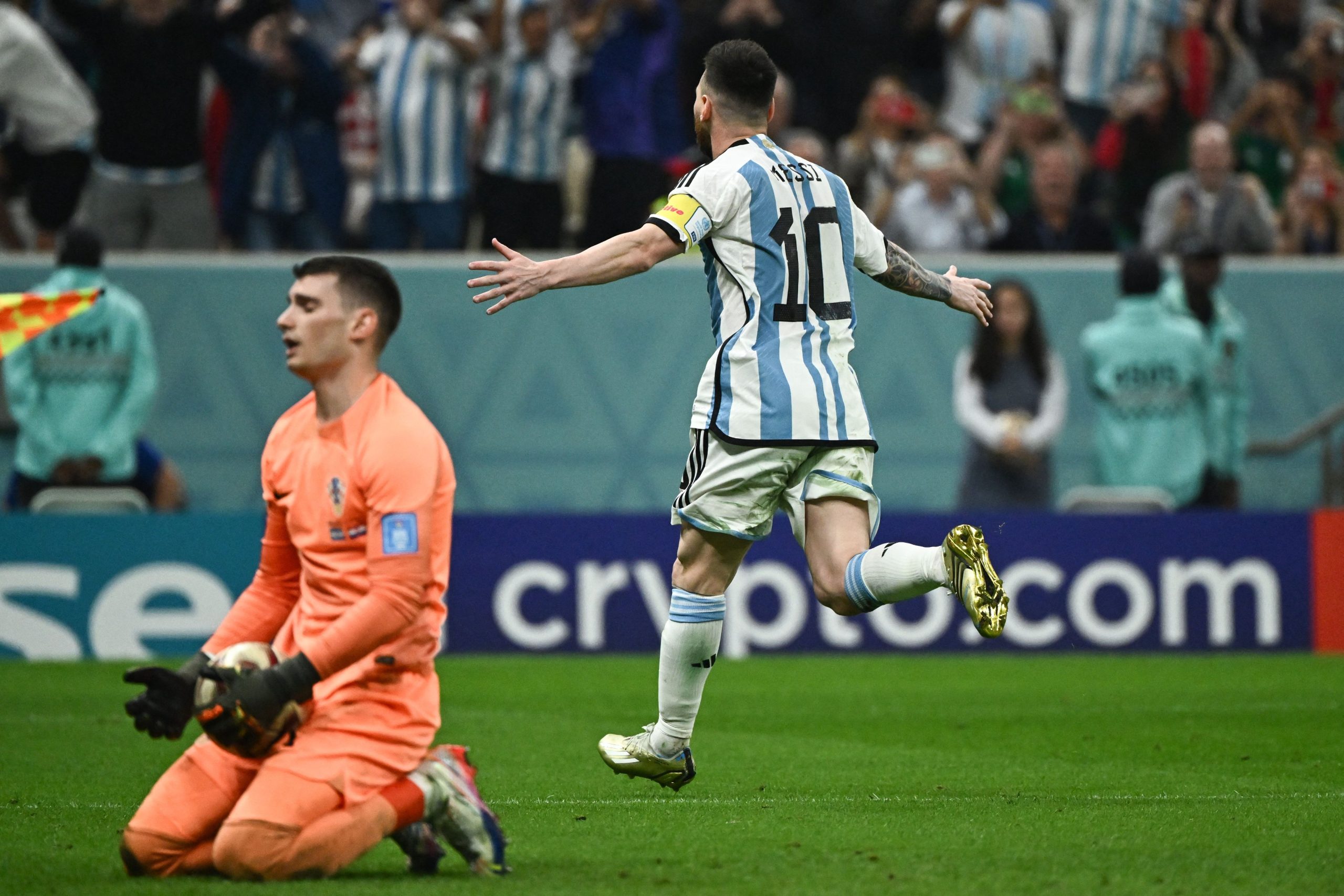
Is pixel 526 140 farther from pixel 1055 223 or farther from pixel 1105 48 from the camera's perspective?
pixel 1105 48

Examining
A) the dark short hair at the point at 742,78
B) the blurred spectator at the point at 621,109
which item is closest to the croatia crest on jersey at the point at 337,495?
the dark short hair at the point at 742,78

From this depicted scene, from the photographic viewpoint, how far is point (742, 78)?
604cm

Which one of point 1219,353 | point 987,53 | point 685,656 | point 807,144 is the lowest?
point 685,656

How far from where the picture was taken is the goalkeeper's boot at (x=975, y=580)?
5.28 m

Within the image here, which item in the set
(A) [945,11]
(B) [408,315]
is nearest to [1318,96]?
(A) [945,11]

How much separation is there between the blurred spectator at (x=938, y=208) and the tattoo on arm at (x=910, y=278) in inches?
280

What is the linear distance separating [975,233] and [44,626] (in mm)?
6787

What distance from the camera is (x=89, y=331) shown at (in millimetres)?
11773

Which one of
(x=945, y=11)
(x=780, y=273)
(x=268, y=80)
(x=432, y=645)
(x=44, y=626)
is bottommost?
(x=44, y=626)

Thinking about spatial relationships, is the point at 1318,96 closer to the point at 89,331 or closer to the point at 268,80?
the point at 268,80

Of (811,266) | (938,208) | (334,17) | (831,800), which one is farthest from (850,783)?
(334,17)

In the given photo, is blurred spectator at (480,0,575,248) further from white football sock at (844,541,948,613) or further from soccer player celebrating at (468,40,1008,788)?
white football sock at (844,541,948,613)

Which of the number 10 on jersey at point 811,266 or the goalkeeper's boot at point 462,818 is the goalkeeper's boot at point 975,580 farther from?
the goalkeeper's boot at point 462,818

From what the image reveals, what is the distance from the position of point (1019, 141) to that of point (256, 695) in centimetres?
1038
